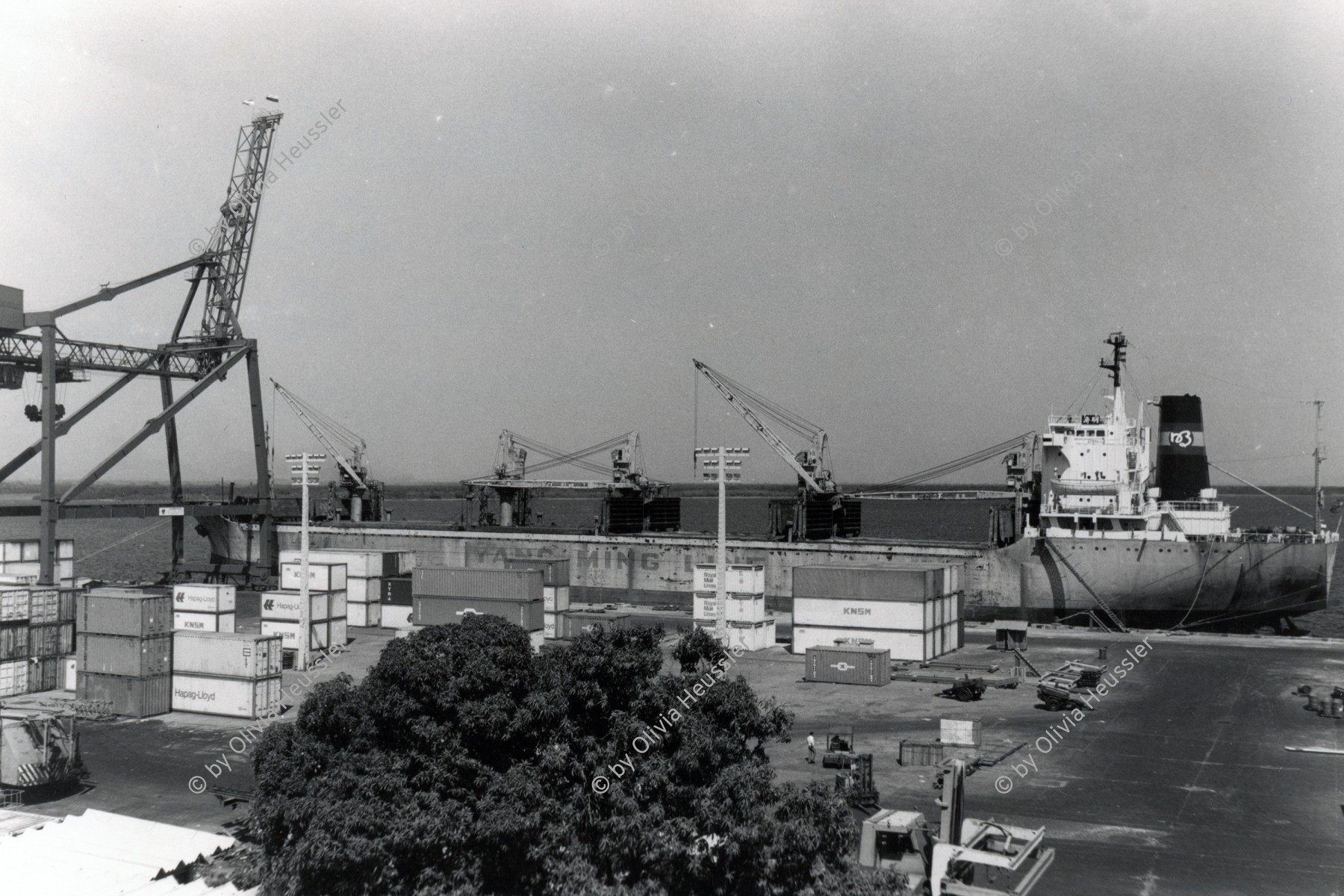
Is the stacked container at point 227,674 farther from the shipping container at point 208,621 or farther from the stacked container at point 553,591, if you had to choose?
the stacked container at point 553,591

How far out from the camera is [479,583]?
5825 cm

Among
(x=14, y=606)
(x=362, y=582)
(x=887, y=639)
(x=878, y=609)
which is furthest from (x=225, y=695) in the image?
(x=887, y=639)

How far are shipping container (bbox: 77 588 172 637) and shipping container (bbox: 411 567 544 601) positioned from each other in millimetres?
19073

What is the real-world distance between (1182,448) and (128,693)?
68.7 meters

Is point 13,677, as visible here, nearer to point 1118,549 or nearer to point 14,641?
point 14,641

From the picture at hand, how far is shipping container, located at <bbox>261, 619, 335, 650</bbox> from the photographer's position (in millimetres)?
54719

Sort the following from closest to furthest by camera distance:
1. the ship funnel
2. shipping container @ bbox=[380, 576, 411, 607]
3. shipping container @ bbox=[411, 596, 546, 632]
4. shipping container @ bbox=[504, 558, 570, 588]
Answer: shipping container @ bbox=[411, 596, 546, 632] < shipping container @ bbox=[504, 558, 570, 588] < shipping container @ bbox=[380, 576, 411, 607] < the ship funnel

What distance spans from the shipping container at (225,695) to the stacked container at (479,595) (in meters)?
17.0

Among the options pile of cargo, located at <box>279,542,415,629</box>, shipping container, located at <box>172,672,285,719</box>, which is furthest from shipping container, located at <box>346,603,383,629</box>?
shipping container, located at <box>172,672,285,719</box>

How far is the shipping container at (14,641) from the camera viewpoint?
43.6 metres

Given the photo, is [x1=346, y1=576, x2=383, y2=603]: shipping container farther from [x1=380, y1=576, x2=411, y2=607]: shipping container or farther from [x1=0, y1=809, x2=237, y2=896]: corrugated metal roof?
[x1=0, y1=809, x2=237, y2=896]: corrugated metal roof

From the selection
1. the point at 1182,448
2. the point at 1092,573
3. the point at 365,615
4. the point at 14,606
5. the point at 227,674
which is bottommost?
the point at 365,615

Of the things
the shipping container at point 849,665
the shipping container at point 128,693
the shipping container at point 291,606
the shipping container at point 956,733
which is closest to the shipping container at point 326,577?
Answer: the shipping container at point 291,606

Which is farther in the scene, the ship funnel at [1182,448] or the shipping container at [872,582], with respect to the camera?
the ship funnel at [1182,448]
